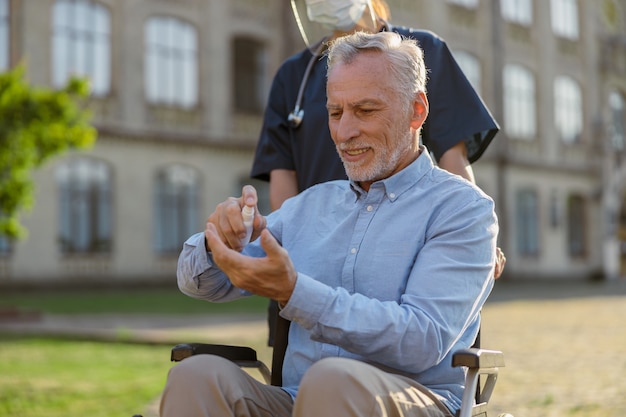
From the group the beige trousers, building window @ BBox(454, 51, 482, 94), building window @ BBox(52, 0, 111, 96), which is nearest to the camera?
the beige trousers

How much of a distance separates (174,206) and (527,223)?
1664cm

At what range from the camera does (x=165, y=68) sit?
30.4 m

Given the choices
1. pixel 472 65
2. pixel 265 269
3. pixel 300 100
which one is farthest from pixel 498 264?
pixel 472 65

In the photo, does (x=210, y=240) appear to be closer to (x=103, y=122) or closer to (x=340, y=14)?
(x=340, y=14)

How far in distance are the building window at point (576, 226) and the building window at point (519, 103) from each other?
4.40 m

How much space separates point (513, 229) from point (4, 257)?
21.0 metres

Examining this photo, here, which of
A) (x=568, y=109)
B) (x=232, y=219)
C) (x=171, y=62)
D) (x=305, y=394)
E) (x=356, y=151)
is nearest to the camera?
(x=305, y=394)

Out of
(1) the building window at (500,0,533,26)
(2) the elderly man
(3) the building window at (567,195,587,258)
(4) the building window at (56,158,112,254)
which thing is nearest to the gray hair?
(2) the elderly man

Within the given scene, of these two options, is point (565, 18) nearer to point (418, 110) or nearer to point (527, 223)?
point (527, 223)

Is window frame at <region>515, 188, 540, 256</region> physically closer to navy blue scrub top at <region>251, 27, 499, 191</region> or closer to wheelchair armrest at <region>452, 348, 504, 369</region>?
navy blue scrub top at <region>251, 27, 499, 191</region>

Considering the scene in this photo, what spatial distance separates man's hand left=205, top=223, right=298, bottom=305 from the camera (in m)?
2.58

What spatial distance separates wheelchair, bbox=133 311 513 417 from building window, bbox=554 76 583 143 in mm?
40380

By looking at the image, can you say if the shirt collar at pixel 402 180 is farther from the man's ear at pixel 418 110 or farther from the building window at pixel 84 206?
the building window at pixel 84 206

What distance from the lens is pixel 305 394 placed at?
2562 millimetres
